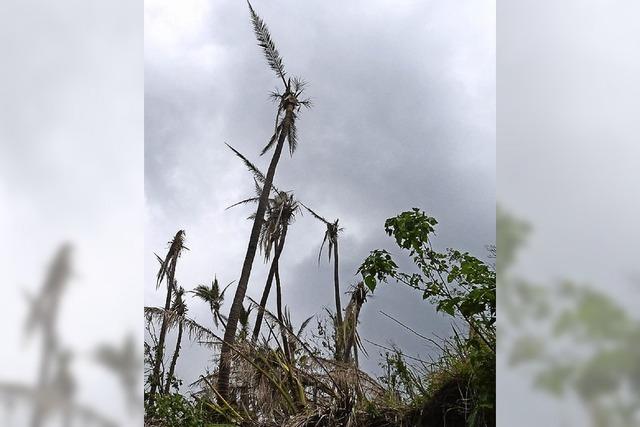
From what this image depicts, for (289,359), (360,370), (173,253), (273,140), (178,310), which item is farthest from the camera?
(173,253)

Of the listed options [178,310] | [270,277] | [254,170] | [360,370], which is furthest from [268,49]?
[360,370]

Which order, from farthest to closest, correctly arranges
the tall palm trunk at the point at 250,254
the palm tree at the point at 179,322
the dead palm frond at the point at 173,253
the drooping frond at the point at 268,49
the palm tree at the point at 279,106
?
1. the dead palm frond at the point at 173,253
2. the drooping frond at the point at 268,49
3. the palm tree at the point at 279,106
4. the tall palm trunk at the point at 250,254
5. the palm tree at the point at 179,322

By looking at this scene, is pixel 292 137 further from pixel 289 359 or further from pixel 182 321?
pixel 289 359

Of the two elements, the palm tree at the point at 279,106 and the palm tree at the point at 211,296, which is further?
the palm tree at the point at 211,296

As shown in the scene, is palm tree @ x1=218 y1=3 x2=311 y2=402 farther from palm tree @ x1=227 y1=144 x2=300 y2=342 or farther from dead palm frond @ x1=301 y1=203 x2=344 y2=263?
dead palm frond @ x1=301 y1=203 x2=344 y2=263

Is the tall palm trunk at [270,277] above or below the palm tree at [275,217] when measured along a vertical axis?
below

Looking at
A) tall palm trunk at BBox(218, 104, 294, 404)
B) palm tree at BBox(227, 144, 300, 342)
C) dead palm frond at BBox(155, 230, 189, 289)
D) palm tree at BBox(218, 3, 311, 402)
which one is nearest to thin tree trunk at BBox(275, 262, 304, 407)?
tall palm trunk at BBox(218, 104, 294, 404)

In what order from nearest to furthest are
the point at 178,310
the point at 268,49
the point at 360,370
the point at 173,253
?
the point at 360,370, the point at 268,49, the point at 178,310, the point at 173,253

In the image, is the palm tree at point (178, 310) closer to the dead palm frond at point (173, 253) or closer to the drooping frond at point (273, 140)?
the dead palm frond at point (173, 253)
